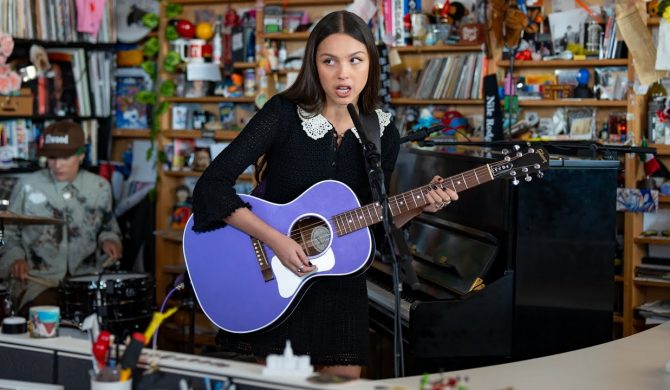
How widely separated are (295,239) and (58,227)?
9.04 ft

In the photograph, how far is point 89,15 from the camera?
5.88 meters

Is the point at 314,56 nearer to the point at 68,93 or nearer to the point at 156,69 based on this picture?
the point at 68,93

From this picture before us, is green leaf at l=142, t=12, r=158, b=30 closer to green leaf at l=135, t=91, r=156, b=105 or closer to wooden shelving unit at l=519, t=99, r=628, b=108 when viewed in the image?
green leaf at l=135, t=91, r=156, b=105

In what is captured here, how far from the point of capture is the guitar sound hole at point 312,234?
2686 millimetres

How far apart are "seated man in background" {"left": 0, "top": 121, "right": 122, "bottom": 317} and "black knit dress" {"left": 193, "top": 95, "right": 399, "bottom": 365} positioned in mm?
2578

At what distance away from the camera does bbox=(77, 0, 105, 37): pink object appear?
231 inches

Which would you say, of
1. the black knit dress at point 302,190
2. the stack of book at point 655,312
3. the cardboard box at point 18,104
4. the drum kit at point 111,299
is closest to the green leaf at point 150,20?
the cardboard box at point 18,104

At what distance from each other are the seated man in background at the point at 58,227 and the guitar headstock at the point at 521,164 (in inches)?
115

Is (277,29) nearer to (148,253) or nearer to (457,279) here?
(148,253)

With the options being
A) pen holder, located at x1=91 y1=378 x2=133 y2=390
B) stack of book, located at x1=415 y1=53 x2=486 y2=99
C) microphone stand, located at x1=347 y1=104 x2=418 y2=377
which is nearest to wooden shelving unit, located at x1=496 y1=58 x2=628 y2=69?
stack of book, located at x1=415 y1=53 x2=486 y2=99

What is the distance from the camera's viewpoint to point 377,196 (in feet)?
7.44

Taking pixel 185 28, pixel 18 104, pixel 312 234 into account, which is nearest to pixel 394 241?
pixel 312 234

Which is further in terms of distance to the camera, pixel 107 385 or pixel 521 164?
pixel 521 164

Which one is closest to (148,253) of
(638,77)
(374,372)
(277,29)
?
(277,29)
